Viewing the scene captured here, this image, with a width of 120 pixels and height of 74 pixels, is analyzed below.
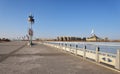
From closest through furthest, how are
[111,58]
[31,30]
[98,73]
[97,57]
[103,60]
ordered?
[98,73]
[111,58]
[103,60]
[97,57]
[31,30]

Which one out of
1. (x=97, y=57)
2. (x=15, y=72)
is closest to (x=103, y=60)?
(x=97, y=57)

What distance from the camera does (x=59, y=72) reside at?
8930mm

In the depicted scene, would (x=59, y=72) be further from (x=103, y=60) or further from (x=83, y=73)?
(x=103, y=60)

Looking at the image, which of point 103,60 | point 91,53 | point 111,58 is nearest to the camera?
point 111,58

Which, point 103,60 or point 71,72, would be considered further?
point 103,60

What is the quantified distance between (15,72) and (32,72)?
0.87m

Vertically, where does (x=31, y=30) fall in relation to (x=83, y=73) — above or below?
above

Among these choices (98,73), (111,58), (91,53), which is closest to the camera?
(98,73)

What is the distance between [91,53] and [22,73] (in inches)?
276

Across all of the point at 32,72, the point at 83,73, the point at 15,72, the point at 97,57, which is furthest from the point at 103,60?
the point at 15,72

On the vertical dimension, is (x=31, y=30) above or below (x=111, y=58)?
above

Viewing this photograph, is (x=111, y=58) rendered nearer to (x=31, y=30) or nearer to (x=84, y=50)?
(x=84, y=50)

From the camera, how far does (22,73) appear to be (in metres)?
8.67

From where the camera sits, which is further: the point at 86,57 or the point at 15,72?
the point at 86,57
